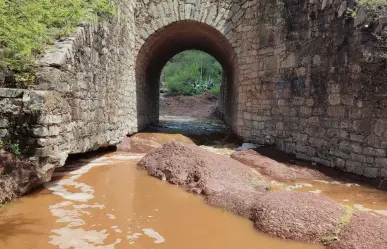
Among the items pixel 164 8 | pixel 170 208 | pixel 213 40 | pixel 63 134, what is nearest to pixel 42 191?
pixel 63 134

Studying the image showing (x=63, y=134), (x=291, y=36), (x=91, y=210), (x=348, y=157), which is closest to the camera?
(x=91, y=210)

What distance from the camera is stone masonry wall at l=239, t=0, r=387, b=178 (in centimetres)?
594

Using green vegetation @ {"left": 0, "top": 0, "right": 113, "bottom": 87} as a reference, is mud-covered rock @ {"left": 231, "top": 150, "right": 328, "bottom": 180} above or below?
below

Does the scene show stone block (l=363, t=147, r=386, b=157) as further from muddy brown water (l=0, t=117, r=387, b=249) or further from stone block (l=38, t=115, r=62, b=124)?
stone block (l=38, t=115, r=62, b=124)

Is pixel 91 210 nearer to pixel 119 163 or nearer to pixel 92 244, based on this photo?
pixel 92 244

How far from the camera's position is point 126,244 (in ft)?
10.8

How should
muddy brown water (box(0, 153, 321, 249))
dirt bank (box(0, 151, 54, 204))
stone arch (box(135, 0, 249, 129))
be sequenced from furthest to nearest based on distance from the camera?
stone arch (box(135, 0, 249, 129)) → dirt bank (box(0, 151, 54, 204)) → muddy brown water (box(0, 153, 321, 249))

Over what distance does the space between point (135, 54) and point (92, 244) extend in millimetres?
7644

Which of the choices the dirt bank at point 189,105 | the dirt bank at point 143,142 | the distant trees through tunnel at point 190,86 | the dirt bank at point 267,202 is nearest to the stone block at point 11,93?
the dirt bank at point 267,202

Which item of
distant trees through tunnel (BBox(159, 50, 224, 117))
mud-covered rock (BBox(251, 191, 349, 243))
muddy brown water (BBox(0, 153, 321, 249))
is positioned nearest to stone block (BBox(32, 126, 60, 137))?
muddy brown water (BBox(0, 153, 321, 249))

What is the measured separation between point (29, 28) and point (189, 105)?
21.4 meters

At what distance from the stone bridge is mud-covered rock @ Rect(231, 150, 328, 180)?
0.54m

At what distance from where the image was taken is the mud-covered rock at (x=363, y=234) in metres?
3.22

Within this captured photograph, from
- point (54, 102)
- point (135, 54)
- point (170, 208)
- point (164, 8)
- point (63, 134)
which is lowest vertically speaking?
point (170, 208)
